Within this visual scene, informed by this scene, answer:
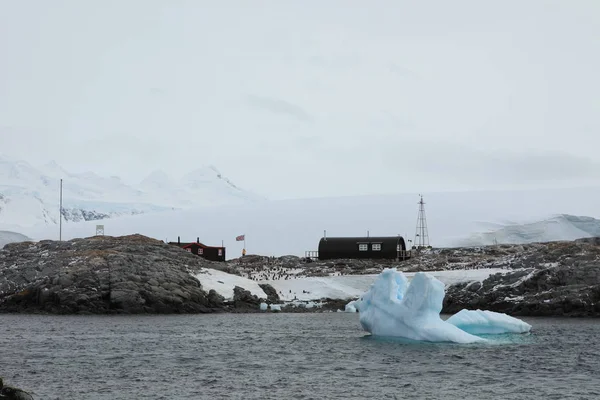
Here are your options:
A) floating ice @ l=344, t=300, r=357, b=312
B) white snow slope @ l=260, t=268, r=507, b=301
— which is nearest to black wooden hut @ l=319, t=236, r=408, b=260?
white snow slope @ l=260, t=268, r=507, b=301

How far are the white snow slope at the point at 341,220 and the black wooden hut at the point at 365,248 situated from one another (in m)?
41.4

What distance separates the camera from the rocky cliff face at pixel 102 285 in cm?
6669

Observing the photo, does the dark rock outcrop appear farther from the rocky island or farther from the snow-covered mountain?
the snow-covered mountain

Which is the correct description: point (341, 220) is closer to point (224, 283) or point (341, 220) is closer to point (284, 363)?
point (224, 283)

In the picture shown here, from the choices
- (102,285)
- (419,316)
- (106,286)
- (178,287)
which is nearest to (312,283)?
(178,287)

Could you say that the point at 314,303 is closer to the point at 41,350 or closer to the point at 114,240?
the point at 114,240

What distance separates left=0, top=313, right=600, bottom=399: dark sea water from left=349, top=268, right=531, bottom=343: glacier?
0.93 metres

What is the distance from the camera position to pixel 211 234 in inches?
6452

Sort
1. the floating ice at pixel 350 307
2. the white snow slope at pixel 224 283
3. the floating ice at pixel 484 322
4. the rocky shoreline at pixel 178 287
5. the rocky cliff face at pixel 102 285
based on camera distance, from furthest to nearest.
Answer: the white snow slope at pixel 224 283, the floating ice at pixel 350 307, the rocky cliff face at pixel 102 285, the rocky shoreline at pixel 178 287, the floating ice at pixel 484 322

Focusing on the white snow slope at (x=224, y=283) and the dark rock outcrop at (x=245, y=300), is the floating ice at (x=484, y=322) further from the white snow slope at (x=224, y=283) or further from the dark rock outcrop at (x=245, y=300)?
the white snow slope at (x=224, y=283)

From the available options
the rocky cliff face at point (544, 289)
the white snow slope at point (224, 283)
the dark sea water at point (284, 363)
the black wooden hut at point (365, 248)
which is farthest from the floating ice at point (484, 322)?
the black wooden hut at point (365, 248)

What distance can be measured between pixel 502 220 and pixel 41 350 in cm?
12039

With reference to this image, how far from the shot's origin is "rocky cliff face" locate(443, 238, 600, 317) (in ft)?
206

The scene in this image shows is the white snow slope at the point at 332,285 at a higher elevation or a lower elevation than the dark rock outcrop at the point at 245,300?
higher
